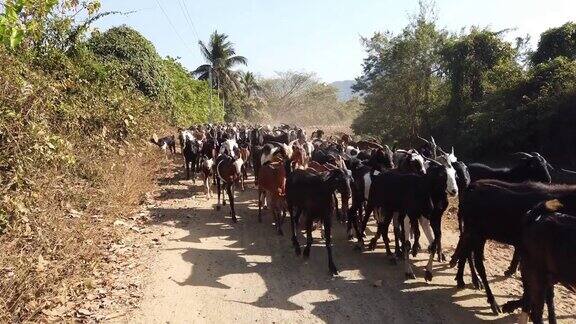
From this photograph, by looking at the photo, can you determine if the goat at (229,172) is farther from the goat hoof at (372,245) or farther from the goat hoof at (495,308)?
the goat hoof at (495,308)

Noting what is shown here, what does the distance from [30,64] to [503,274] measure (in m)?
12.4

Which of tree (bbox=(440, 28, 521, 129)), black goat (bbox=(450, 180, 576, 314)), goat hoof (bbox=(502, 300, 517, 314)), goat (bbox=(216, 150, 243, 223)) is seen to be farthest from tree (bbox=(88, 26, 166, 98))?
goat hoof (bbox=(502, 300, 517, 314))

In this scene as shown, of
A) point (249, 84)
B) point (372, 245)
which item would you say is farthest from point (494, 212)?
point (249, 84)

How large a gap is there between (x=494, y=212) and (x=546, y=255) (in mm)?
1491

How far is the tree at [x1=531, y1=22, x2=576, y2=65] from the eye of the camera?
18281 millimetres

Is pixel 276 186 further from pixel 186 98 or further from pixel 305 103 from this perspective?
pixel 305 103

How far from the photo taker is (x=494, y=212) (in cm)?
630

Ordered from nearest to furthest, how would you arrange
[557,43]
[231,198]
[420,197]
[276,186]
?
Result: [420,197]
[276,186]
[231,198]
[557,43]

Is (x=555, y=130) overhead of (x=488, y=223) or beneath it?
overhead

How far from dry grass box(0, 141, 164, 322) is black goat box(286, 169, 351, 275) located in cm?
373

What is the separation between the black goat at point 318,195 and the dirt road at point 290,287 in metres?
0.43

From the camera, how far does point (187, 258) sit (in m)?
8.34

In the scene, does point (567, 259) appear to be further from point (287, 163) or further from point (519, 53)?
point (519, 53)

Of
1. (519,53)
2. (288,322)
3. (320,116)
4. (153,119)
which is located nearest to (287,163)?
(288,322)
